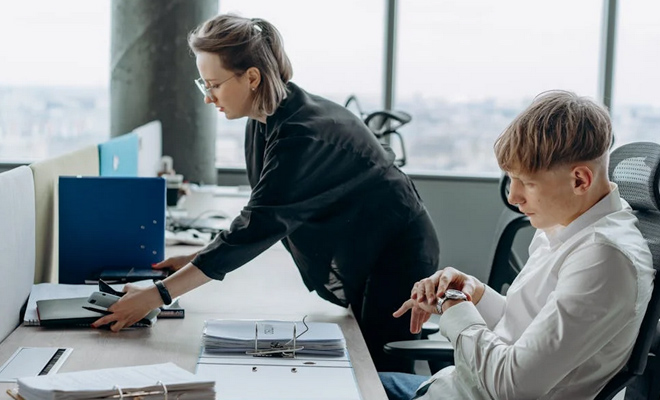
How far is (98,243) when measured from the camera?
93.6 inches

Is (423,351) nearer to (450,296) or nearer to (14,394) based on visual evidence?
(450,296)

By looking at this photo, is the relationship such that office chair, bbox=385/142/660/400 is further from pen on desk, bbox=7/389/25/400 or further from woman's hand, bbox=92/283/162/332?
pen on desk, bbox=7/389/25/400

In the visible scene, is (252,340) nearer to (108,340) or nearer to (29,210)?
(108,340)

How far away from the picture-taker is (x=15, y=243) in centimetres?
195

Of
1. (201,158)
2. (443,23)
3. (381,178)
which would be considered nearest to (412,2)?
(443,23)

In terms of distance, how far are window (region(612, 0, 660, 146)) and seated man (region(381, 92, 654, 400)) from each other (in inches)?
165

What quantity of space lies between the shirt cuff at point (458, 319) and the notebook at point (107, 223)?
1096mm

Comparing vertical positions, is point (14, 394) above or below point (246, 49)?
below

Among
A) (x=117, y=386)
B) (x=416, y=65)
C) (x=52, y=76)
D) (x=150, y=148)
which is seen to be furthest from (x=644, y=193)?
(x=52, y=76)

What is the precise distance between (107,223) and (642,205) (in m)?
1.43

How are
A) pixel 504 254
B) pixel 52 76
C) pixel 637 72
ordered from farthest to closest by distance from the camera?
1. pixel 52 76
2. pixel 637 72
3. pixel 504 254

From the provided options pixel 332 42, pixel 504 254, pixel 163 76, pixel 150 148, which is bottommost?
pixel 504 254

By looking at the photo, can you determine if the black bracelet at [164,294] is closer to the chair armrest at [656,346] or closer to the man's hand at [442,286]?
the man's hand at [442,286]

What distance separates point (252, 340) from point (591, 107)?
822 mm
